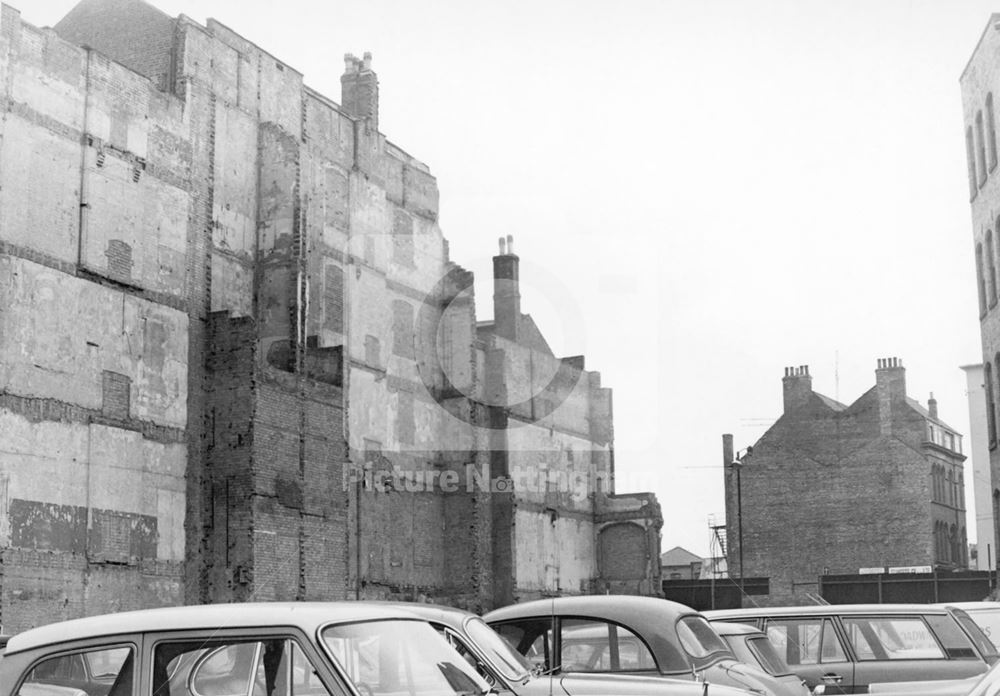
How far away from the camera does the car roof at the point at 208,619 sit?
19.9ft

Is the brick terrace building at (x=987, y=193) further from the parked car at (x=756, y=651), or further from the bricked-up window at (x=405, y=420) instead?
the parked car at (x=756, y=651)

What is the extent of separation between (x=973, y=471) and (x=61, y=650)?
52876 millimetres

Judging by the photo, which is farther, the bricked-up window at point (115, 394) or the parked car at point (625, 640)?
the bricked-up window at point (115, 394)

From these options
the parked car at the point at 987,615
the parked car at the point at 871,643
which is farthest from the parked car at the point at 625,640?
the parked car at the point at 987,615

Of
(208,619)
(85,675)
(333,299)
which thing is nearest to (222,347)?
(333,299)

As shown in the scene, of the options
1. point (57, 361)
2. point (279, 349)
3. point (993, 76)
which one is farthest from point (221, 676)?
point (993, 76)

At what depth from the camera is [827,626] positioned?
1320 centimetres

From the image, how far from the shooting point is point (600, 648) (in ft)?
34.1

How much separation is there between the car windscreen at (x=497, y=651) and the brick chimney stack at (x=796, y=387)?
45.4m

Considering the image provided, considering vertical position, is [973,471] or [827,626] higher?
[973,471]

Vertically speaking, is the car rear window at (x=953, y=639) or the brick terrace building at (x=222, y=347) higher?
the brick terrace building at (x=222, y=347)

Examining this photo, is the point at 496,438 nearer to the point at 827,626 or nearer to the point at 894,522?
the point at 894,522

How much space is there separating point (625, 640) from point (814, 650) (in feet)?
12.3

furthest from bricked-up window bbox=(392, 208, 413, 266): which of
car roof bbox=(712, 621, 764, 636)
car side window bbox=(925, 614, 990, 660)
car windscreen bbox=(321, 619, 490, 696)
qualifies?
car windscreen bbox=(321, 619, 490, 696)
